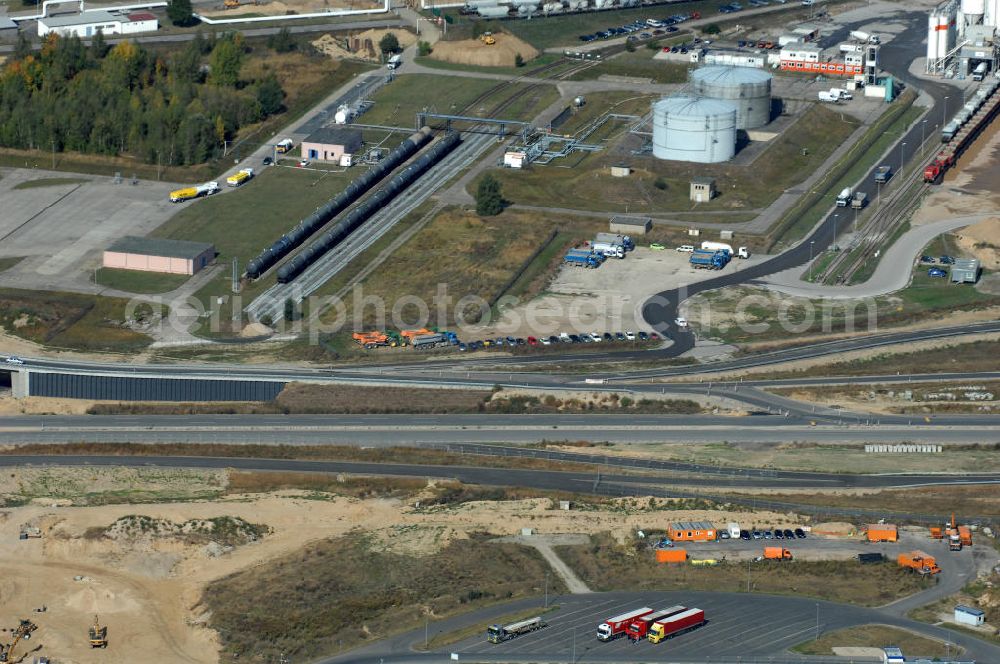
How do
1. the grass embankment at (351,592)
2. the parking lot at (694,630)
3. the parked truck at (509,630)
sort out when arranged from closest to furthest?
the parking lot at (694,630)
the parked truck at (509,630)
the grass embankment at (351,592)

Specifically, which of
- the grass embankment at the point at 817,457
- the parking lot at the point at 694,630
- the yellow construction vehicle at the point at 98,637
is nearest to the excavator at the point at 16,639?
the yellow construction vehicle at the point at 98,637

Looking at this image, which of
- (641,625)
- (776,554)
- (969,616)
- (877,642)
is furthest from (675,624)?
(969,616)

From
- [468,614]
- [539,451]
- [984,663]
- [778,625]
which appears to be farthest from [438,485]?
[984,663]

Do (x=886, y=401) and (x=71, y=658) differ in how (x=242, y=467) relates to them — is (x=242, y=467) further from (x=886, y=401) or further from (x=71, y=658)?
(x=886, y=401)

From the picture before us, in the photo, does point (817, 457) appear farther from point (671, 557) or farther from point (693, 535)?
point (671, 557)

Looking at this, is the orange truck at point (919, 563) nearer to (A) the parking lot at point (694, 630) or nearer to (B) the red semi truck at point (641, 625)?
(A) the parking lot at point (694, 630)

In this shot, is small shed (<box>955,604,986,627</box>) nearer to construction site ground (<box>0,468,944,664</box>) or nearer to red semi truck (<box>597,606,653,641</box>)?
construction site ground (<box>0,468,944,664</box>)
